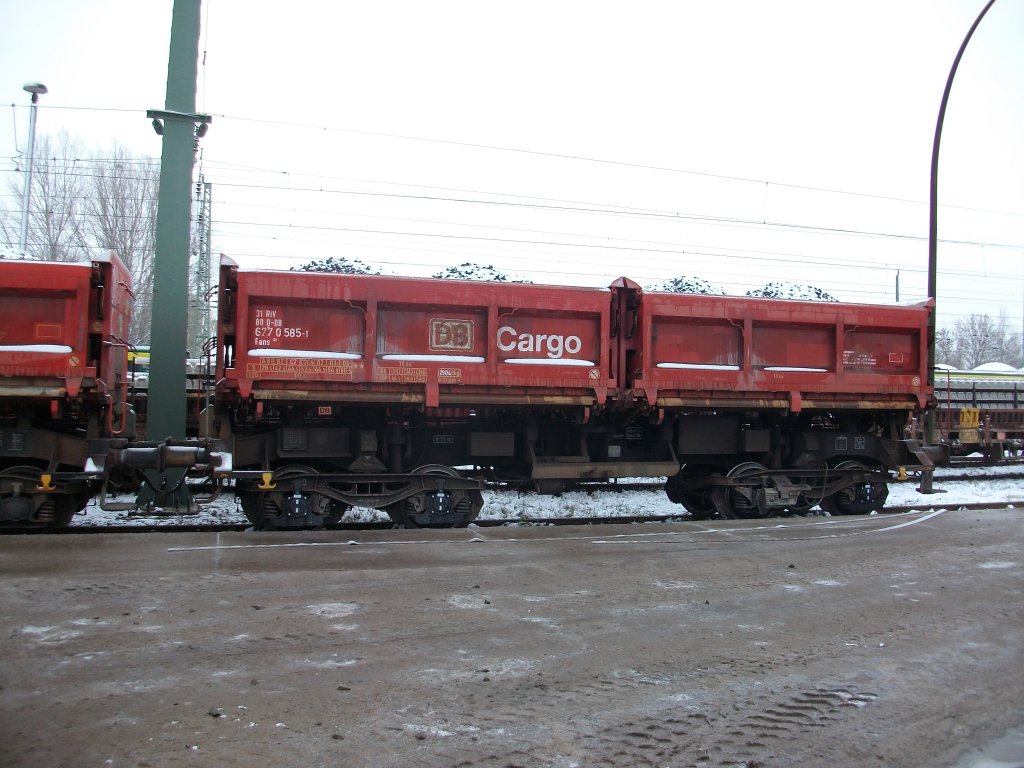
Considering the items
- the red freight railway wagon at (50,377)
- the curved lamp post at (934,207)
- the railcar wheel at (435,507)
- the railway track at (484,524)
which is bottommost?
the railway track at (484,524)

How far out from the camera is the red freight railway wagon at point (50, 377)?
26.2 ft

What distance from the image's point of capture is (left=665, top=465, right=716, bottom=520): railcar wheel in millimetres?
10883

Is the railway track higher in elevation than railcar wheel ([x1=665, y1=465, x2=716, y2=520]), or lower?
lower

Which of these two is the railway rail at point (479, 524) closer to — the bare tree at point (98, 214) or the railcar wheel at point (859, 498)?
the railcar wheel at point (859, 498)

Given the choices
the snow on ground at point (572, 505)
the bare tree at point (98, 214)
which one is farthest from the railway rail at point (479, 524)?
the bare tree at point (98, 214)

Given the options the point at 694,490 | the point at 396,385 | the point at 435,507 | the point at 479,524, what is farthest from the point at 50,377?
the point at 694,490

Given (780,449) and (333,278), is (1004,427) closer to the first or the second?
(780,449)

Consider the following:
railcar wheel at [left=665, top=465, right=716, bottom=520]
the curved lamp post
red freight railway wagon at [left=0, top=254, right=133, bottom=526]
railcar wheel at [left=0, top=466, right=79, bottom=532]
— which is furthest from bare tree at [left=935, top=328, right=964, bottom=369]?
railcar wheel at [left=0, top=466, right=79, bottom=532]

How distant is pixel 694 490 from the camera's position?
1099 centimetres

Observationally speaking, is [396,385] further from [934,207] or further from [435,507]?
[934,207]

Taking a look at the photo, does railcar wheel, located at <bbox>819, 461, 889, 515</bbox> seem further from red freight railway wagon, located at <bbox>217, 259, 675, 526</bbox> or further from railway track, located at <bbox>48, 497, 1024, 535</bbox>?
red freight railway wagon, located at <bbox>217, 259, 675, 526</bbox>

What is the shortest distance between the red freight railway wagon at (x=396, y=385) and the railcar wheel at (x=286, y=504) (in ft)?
0.05

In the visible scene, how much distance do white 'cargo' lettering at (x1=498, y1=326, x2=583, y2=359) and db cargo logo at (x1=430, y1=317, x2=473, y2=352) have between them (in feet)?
1.28

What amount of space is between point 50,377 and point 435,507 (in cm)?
453
